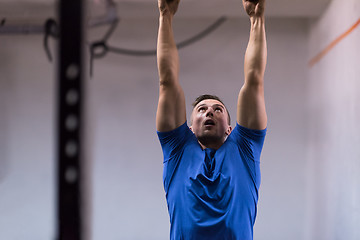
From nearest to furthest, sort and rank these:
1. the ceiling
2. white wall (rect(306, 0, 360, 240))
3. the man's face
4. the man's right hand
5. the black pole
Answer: the black pole < the man's right hand < the man's face < white wall (rect(306, 0, 360, 240)) < the ceiling

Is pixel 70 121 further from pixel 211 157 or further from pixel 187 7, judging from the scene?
pixel 187 7

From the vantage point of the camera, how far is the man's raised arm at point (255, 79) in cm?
193

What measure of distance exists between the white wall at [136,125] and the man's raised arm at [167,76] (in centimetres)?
226

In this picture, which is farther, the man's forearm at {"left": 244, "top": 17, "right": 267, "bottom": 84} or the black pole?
the man's forearm at {"left": 244, "top": 17, "right": 267, "bottom": 84}

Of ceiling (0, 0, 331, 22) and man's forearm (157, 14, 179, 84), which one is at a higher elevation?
ceiling (0, 0, 331, 22)

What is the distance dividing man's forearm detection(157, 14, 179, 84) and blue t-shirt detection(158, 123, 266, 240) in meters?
0.25

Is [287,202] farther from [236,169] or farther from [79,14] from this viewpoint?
[79,14]

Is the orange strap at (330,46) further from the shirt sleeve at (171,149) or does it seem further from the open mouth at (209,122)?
the shirt sleeve at (171,149)

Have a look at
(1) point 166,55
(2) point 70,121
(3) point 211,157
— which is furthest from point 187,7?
(2) point 70,121

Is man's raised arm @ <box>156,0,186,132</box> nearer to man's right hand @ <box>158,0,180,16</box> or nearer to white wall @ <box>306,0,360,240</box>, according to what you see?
man's right hand @ <box>158,0,180,16</box>

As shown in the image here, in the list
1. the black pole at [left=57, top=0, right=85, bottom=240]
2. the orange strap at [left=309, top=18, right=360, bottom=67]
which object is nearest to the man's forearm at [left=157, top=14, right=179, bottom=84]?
the black pole at [left=57, top=0, right=85, bottom=240]

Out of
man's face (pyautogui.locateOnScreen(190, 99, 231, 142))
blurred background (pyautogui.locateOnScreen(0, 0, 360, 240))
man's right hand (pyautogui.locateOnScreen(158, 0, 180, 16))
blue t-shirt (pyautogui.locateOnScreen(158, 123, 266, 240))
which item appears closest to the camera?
blue t-shirt (pyautogui.locateOnScreen(158, 123, 266, 240))

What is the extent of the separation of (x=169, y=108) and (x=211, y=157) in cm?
32

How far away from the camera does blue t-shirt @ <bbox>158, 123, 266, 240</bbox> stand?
184cm
